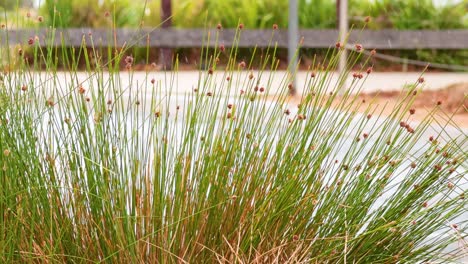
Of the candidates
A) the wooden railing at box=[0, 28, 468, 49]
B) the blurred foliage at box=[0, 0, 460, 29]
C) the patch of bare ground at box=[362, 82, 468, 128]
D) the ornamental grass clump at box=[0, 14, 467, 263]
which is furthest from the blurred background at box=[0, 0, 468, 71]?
the ornamental grass clump at box=[0, 14, 467, 263]

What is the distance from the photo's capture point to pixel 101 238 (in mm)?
2846

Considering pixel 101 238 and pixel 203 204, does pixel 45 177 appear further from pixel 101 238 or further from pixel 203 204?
pixel 203 204

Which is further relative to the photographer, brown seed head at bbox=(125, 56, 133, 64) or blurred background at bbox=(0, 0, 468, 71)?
blurred background at bbox=(0, 0, 468, 71)

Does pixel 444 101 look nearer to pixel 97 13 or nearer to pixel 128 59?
pixel 97 13

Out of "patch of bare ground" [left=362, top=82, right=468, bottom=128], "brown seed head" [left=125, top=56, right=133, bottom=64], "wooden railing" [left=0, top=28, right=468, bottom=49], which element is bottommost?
"patch of bare ground" [left=362, top=82, right=468, bottom=128]

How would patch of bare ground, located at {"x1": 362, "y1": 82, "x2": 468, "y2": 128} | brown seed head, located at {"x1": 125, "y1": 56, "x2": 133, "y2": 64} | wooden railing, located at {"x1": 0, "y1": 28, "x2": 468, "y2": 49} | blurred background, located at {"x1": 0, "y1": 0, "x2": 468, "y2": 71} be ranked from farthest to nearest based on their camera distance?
1. blurred background, located at {"x1": 0, "y1": 0, "x2": 468, "y2": 71}
2. wooden railing, located at {"x1": 0, "y1": 28, "x2": 468, "y2": 49}
3. patch of bare ground, located at {"x1": 362, "y1": 82, "x2": 468, "y2": 128}
4. brown seed head, located at {"x1": 125, "y1": 56, "x2": 133, "y2": 64}

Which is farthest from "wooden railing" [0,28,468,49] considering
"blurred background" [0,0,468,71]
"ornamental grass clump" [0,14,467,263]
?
"ornamental grass clump" [0,14,467,263]

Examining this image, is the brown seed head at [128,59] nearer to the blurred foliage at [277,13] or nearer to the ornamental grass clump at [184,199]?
the ornamental grass clump at [184,199]

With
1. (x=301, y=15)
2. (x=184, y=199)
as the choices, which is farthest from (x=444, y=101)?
(x=184, y=199)

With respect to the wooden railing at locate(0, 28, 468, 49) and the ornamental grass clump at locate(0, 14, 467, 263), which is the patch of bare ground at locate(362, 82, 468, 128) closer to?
the wooden railing at locate(0, 28, 468, 49)

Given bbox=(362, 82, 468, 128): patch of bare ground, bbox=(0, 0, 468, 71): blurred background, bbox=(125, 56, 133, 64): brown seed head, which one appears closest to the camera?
bbox=(125, 56, 133, 64): brown seed head

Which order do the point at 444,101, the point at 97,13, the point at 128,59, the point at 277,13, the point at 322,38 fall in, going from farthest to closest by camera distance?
the point at 277,13, the point at 97,13, the point at 322,38, the point at 444,101, the point at 128,59

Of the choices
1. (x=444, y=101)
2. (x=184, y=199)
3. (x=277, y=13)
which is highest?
(x=184, y=199)

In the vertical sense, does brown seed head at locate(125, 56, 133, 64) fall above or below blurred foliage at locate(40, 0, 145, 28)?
above
